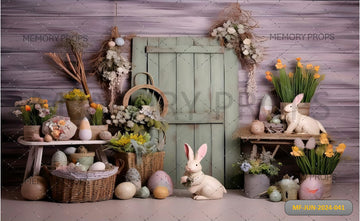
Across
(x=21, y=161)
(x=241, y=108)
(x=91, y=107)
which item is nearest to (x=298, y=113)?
(x=241, y=108)

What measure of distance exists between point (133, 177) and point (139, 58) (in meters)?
1.36

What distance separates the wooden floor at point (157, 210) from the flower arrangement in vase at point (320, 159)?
0.25 metres

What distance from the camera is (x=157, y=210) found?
4184 mm

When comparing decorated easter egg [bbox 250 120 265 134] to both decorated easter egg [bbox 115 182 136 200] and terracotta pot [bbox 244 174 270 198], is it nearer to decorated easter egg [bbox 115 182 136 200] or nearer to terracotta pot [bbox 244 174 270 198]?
terracotta pot [bbox 244 174 270 198]

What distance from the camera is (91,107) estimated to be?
16.3 ft

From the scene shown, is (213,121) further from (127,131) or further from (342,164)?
(342,164)

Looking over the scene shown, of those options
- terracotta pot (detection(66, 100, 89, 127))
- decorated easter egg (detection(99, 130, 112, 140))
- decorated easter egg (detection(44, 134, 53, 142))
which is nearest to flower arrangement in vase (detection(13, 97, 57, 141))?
decorated easter egg (detection(44, 134, 53, 142))

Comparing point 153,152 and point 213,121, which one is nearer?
point 153,152

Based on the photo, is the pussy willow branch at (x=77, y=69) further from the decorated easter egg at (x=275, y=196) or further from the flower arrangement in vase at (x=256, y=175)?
the decorated easter egg at (x=275, y=196)

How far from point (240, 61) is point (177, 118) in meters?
0.94

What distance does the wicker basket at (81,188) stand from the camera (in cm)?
439

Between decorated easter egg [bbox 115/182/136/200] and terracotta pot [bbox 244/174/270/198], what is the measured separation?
3.68 ft

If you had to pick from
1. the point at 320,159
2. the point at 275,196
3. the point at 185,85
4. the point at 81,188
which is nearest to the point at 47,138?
the point at 81,188

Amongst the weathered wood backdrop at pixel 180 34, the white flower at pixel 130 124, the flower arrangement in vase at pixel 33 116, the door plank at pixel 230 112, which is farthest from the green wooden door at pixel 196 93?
the flower arrangement in vase at pixel 33 116
